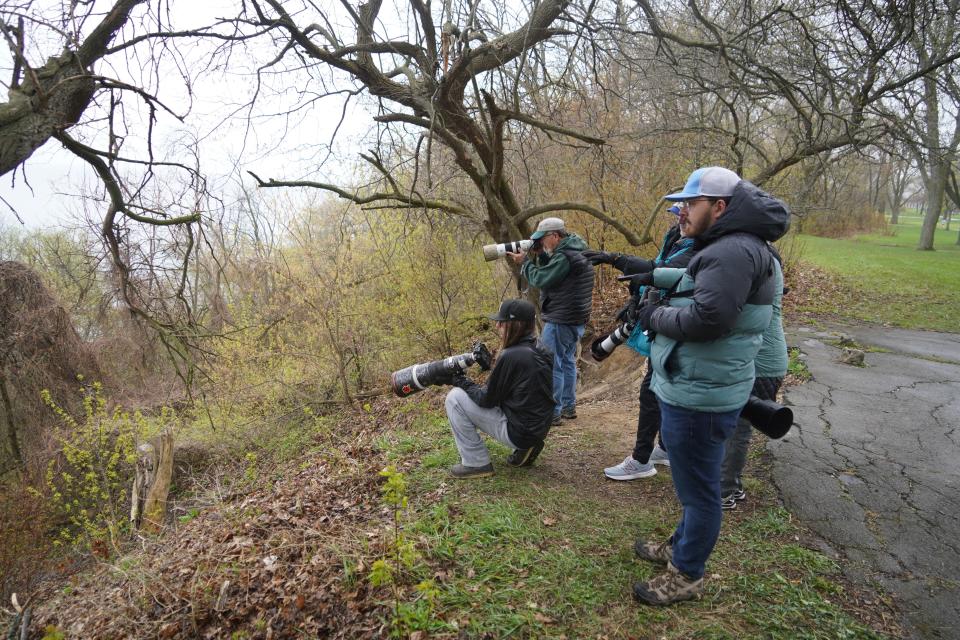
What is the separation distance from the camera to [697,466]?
A: 2266 millimetres

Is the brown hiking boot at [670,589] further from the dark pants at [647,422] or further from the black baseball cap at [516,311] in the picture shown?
the black baseball cap at [516,311]

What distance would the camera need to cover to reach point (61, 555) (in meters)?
7.99

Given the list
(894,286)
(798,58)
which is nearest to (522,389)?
(798,58)

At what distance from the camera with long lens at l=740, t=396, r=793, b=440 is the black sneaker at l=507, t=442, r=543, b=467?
1705 millimetres

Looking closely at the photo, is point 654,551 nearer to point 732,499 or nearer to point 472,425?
point 732,499

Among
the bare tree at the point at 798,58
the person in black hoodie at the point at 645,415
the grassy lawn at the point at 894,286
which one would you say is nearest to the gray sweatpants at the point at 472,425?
the person in black hoodie at the point at 645,415

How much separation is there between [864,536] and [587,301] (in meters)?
2.58

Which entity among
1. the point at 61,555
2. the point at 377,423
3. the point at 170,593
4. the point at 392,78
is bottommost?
the point at 61,555

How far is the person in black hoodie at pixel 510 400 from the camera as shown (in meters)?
3.45

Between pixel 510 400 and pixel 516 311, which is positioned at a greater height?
pixel 516 311

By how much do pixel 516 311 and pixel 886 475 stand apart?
297 centimetres

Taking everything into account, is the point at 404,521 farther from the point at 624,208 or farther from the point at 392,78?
the point at 624,208

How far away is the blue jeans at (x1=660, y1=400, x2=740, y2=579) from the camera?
87.2 inches

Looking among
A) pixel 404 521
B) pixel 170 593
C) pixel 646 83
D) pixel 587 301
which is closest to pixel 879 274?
pixel 646 83
